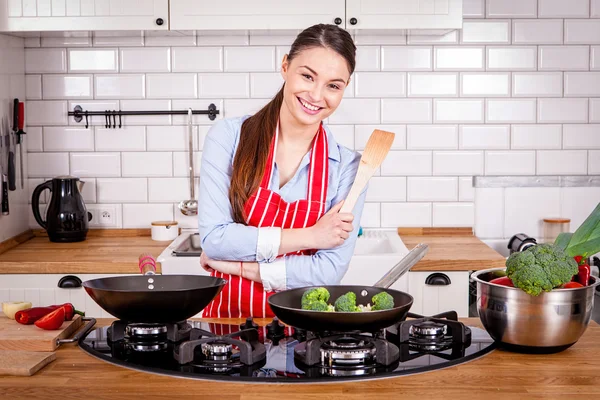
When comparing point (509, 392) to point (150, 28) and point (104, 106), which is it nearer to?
point (150, 28)

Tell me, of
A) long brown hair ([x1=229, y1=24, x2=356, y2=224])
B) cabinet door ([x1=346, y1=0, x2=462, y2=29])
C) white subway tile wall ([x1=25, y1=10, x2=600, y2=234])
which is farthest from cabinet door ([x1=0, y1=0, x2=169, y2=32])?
long brown hair ([x1=229, y1=24, x2=356, y2=224])

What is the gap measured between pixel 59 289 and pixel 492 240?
195cm

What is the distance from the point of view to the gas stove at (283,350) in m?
1.52

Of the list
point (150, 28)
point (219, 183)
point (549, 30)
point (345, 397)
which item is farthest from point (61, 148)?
point (345, 397)

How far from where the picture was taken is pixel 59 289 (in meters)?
3.07

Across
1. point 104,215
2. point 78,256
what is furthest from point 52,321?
point 104,215

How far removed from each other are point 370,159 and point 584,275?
615 millimetres

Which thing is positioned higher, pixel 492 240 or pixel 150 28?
pixel 150 28

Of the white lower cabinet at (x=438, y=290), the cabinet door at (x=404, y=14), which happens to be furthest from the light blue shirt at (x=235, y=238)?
the cabinet door at (x=404, y=14)

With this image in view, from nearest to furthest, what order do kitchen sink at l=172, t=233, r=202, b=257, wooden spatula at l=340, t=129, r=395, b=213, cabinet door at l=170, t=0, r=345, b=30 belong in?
wooden spatula at l=340, t=129, r=395, b=213
cabinet door at l=170, t=0, r=345, b=30
kitchen sink at l=172, t=233, r=202, b=257

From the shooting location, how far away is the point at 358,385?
4.76ft

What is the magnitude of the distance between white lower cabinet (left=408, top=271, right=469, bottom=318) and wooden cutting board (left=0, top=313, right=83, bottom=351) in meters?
1.62

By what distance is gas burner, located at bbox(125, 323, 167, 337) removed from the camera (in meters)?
1.72

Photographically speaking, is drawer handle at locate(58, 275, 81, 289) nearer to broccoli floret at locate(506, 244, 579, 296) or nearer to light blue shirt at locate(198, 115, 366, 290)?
light blue shirt at locate(198, 115, 366, 290)
